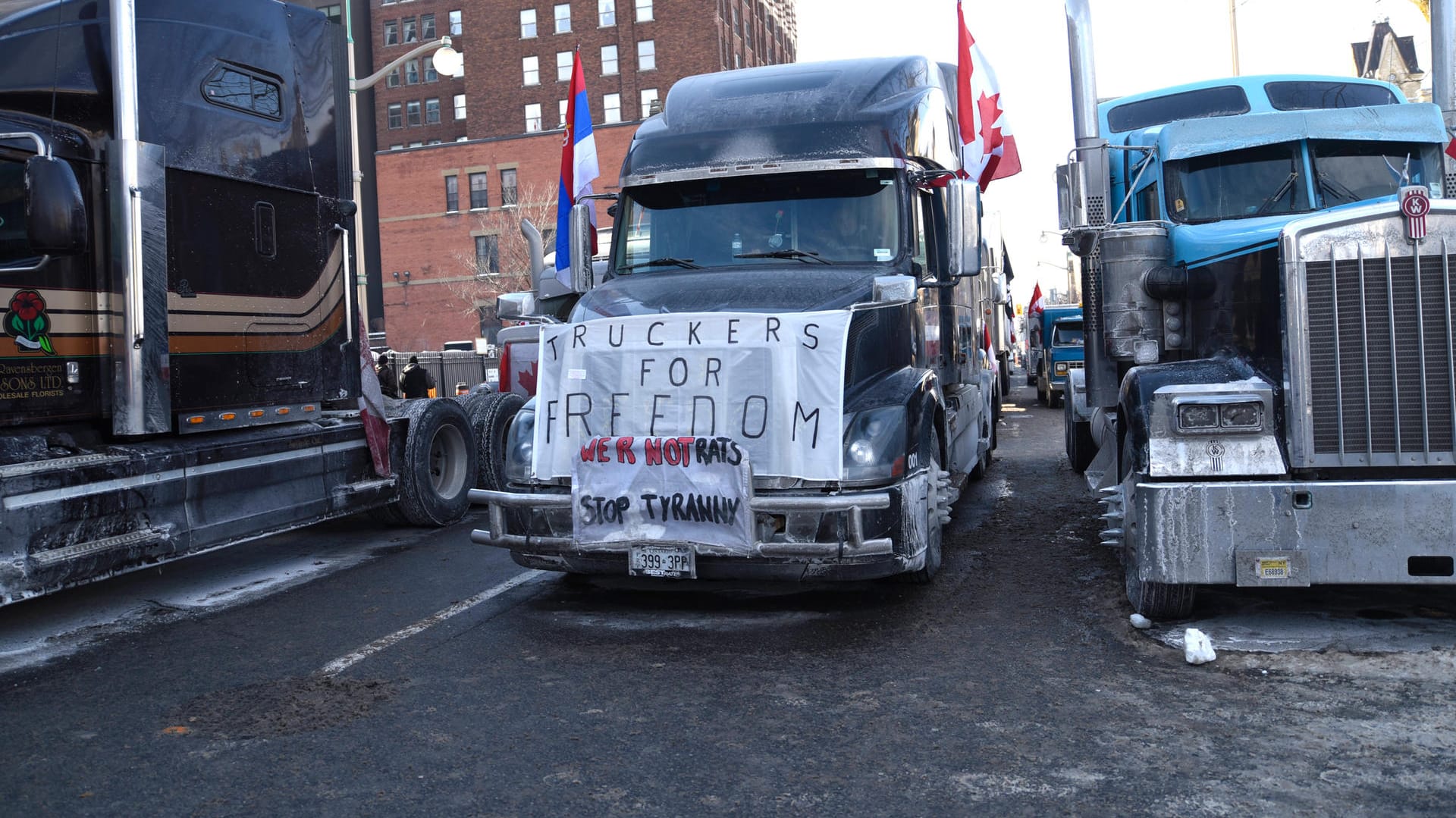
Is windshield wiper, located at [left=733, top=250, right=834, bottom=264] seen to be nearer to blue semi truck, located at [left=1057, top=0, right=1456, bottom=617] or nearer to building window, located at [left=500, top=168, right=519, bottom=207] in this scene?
blue semi truck, located at [left=1057, top=0, right=1456, bottom=617]

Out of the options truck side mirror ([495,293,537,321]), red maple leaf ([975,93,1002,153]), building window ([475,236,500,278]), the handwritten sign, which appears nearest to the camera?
the handwritten sign

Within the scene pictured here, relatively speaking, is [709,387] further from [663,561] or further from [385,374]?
[385,374]

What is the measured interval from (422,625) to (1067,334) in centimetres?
2001

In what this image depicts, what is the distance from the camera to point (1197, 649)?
5688 mm

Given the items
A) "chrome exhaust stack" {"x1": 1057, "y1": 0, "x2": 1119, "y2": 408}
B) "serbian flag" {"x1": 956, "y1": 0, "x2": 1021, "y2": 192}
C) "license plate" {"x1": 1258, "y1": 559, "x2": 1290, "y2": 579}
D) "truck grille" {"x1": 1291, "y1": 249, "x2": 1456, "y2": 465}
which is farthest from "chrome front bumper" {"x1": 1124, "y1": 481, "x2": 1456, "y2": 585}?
"serbian flag" {"x1": 956, "y1": 0, "x2": 1021, "y2": 192}

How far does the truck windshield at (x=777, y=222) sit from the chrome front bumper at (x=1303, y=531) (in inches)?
107

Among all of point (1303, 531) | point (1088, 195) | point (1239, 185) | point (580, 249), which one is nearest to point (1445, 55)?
point (1239, 185)

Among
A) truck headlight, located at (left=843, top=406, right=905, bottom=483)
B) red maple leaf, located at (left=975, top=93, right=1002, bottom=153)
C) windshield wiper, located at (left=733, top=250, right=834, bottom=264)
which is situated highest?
red maple leaf, located at (left=975, top=93, right=1002, bottom=153)

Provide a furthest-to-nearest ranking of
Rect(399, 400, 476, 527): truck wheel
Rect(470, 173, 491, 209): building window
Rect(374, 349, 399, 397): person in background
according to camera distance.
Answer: Rect(470, 173, 491, 209): building window < Rect(374, 349, 399, 397): person in background < Rect(399, 400, 476, 527): truck wheel

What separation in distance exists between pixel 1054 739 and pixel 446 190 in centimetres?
6253

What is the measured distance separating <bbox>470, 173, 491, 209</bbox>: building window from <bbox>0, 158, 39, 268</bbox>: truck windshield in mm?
57033

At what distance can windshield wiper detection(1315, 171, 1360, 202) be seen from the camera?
805cm

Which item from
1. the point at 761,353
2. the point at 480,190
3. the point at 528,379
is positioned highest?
the point at 480,190

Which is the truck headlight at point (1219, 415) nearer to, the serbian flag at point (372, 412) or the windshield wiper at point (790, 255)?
the windshield wiper at point (790, 255)
